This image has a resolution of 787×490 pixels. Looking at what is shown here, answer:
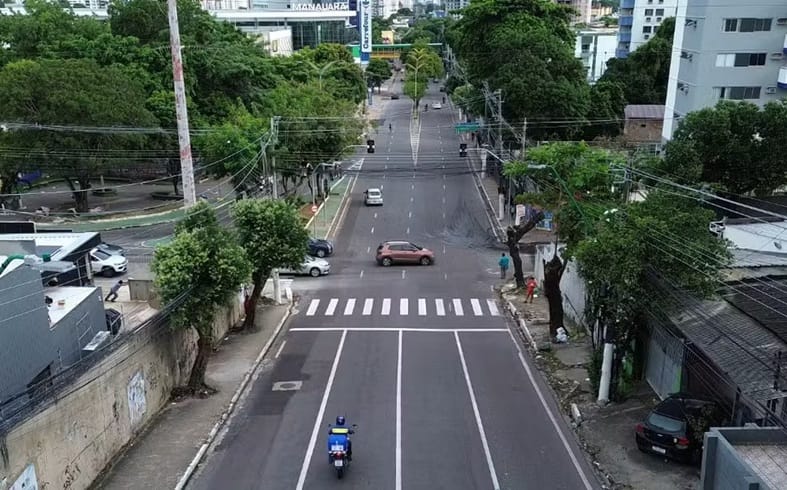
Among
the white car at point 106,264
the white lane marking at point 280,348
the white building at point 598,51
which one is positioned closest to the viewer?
the white lane marking at point 280,348

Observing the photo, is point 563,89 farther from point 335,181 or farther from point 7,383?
point 7,383

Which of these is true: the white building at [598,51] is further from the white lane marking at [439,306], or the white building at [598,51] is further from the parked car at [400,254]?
the white lane marking at [439,306]

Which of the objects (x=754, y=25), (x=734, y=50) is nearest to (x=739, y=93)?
(x=734, y=50)

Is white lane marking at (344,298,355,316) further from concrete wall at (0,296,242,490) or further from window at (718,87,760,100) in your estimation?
window at (718,87,760,100)

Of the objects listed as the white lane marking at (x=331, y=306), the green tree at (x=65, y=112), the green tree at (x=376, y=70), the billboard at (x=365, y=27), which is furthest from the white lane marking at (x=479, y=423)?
the billboard at (x=365, y=27)

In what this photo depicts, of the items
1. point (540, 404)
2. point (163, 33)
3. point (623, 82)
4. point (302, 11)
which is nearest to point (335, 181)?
point (163, 33)

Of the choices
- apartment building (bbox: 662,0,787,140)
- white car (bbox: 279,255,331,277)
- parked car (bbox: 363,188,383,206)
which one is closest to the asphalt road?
white car (bbox: 279,255,331,277)

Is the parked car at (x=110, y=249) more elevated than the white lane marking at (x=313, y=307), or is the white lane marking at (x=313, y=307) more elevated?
the parked car at (x=110, y=249)
